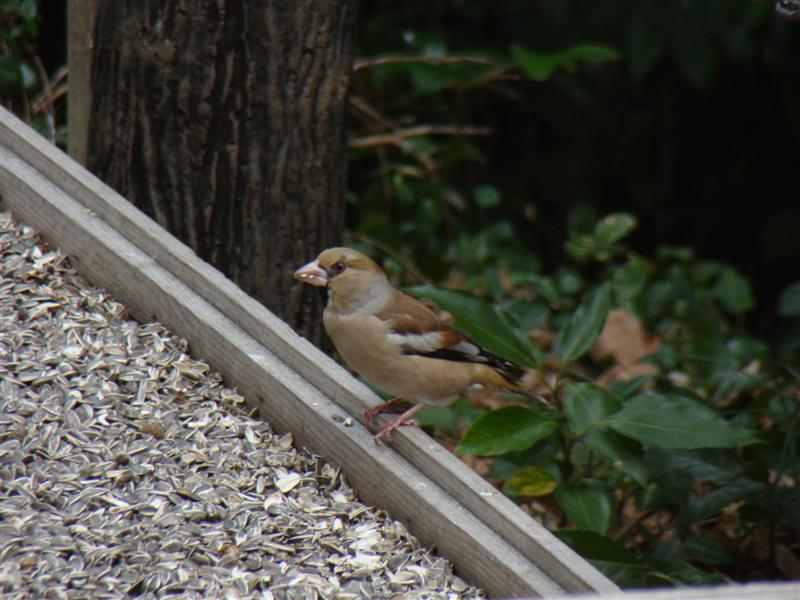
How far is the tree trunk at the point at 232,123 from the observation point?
11.8ft

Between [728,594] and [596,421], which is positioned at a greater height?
[728,594]

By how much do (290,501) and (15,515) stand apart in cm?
58

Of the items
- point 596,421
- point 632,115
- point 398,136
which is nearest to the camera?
point 596,421

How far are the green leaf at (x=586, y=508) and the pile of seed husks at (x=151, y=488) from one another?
0.79m

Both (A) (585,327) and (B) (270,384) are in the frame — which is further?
(A) (585,327)

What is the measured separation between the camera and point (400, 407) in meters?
3.15

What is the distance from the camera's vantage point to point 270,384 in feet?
9.88

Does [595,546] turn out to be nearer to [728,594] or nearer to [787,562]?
[787,562]

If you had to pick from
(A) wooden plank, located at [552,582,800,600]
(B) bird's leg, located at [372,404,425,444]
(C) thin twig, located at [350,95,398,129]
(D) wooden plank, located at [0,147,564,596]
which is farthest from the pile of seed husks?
(C) thin twig, located at [350,95,398,129]

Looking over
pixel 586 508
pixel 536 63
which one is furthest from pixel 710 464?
pixel 536 63

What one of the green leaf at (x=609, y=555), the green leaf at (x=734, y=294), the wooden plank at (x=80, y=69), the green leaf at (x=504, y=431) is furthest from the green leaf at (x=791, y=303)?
the wooden plank at (x=80, y=69)

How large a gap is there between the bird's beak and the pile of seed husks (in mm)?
362

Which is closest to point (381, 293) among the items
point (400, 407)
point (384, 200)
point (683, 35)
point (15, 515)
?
point (400, 407)

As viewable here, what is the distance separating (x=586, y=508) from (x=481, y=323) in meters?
0.58
